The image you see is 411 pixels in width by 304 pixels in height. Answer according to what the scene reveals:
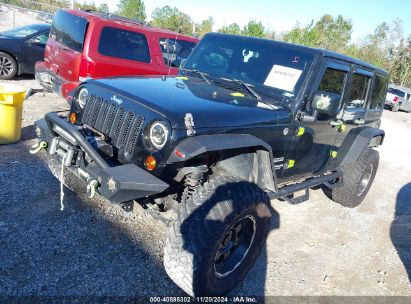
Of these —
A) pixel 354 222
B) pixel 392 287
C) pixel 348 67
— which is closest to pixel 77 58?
pixel 348 67

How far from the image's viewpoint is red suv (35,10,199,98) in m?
6.43

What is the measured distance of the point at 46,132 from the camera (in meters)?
3.19

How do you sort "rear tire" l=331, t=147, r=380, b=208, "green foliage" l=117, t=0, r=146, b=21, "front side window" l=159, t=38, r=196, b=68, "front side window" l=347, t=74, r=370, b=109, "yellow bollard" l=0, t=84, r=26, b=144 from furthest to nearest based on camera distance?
"green foliage" l=117, t=0, r=146, b=21, "front side window" l=159, t=38, r=196, b=68, "yellow bollard" l=0, t=84, r=26, b=144, "rear tire" l=331, t=147, r=380, b=208, "front side window" l=347, t=74, r=370, b=109

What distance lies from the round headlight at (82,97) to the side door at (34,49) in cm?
742

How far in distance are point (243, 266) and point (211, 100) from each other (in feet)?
4.87

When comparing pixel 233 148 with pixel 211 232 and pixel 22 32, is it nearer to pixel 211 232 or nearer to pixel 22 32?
Answer: pixel 211 232

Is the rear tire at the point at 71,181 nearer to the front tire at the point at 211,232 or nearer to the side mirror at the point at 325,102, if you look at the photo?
the front tire at the point at 211,232

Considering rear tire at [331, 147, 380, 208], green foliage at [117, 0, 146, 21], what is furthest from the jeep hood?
green foliage at [117, 0, 146, 21]

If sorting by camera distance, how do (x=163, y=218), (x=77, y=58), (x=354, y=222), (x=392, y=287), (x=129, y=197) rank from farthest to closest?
(x=77, y=58), (x=354, y=222), (x=392, y=287), (x=163, y=218), (x=129, y=197)

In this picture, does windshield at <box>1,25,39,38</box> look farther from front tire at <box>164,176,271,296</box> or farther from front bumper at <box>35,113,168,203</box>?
front tire at <box>164,176,271,296</box>

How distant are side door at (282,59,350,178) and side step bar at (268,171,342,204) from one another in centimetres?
11

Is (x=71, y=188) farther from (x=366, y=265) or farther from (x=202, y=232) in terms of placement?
(x=366, y=265)

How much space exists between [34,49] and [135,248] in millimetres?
8226

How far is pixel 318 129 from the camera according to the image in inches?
158
